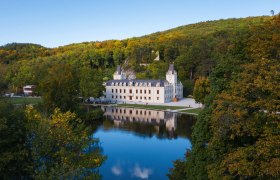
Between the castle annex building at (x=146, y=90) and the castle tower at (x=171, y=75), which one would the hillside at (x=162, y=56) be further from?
the castle annex building at (x=146, y=90)

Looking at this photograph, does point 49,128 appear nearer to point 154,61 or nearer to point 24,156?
point 24,156

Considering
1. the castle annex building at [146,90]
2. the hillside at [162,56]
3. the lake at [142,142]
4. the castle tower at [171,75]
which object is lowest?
the lake at [142,142]

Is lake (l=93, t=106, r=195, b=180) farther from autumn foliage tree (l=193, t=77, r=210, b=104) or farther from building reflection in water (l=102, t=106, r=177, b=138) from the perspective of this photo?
autumn foliage tree (l=193, t=77, r=210, b=104)

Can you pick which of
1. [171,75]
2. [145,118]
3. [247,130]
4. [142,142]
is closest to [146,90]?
[171,75]

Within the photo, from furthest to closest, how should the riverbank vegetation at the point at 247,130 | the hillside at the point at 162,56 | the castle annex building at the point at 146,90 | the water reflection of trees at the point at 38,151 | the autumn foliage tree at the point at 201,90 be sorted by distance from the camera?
the hillside at the point at 162,56 < the castle annex building at the point at 146,90 < the autumn foliage tree at the point at 201,90 < the water reflection of trees at the point at 38,151 < the riverbank vegetation at the point at 247,130

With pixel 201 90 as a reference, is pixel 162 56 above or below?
above

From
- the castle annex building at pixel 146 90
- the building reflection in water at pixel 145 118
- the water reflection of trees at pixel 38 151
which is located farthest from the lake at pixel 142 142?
the castle annex building at pixel 146 90

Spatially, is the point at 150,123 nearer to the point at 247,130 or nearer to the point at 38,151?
the point at 38,151

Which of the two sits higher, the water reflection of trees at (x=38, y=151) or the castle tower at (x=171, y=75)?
the castle tower at (x=171, y=75)
